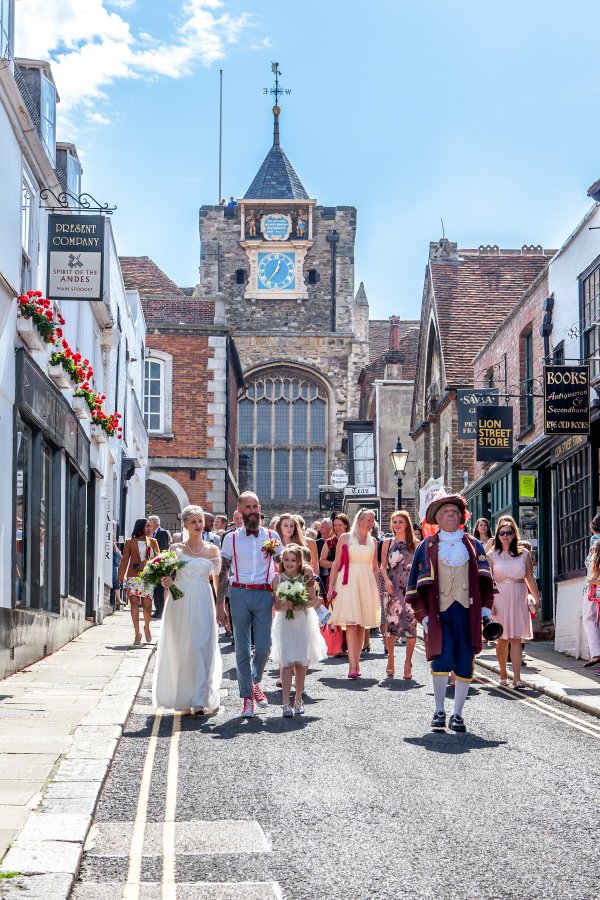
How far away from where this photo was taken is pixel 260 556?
10.9m

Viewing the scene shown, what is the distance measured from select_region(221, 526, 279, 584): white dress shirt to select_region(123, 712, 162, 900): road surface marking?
82.9 inches

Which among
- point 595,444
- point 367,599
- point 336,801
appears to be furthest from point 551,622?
point 336,801

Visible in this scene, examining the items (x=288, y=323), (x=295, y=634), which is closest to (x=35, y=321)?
(x=295, y=634)

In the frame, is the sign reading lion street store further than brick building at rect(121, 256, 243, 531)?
No

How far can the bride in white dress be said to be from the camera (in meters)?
10.5

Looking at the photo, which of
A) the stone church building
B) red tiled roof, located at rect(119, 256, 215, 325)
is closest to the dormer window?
red tiled roof, located at rect(119, 256, 215, 325)

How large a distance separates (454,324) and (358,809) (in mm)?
28329

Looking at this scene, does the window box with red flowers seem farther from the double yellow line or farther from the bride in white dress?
the double yellow line

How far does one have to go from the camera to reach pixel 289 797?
718 centimetres

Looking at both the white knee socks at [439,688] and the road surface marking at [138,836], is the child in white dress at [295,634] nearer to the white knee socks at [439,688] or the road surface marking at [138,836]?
the white knee socks at [439,688]

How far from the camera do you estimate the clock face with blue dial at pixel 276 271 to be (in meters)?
63.0

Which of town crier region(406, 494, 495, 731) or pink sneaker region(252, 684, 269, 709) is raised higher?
town crier region(406, 494, 495, 731)

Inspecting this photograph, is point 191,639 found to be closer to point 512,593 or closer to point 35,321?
point 512,593

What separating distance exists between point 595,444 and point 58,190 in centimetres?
847
